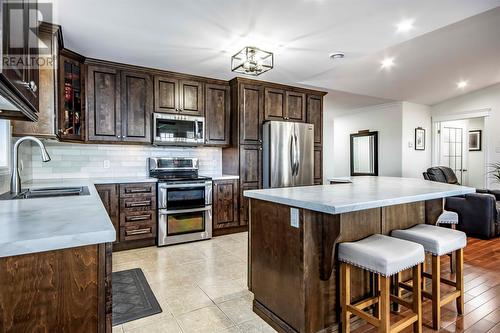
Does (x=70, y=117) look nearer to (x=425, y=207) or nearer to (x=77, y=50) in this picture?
(x=77, y=50)

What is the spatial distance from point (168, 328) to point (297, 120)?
3863 millimetres

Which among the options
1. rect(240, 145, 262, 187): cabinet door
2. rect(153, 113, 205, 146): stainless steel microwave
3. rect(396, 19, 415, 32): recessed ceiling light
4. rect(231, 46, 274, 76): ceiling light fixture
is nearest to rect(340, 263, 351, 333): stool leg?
rect(231, 46, 274, 76): ceiling light fixture

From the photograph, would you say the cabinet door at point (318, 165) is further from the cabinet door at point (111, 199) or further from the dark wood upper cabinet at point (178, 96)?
the cabinet door at point (111, 199)


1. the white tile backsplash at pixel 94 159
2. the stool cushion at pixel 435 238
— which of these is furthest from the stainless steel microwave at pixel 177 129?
the stool cushion at pixel 435 238

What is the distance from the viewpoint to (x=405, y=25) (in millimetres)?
2928

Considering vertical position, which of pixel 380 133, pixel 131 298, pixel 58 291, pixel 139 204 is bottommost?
pixel 131 298

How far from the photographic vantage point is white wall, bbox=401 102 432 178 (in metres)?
6.44

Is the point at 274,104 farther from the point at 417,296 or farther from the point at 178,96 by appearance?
the point at 417,296

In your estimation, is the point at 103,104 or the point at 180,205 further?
the point at 180,205

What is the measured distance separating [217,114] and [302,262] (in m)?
3.25

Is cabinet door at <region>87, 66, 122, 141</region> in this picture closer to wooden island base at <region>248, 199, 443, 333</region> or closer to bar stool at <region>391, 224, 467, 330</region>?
wooden island base at <region>248, 199, 443, 333</region>

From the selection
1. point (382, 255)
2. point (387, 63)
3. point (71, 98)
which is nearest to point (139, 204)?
point (71, 98)

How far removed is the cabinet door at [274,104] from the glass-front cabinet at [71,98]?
2.63 metres

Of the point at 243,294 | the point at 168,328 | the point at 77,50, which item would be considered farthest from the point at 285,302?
the point at 77,50
